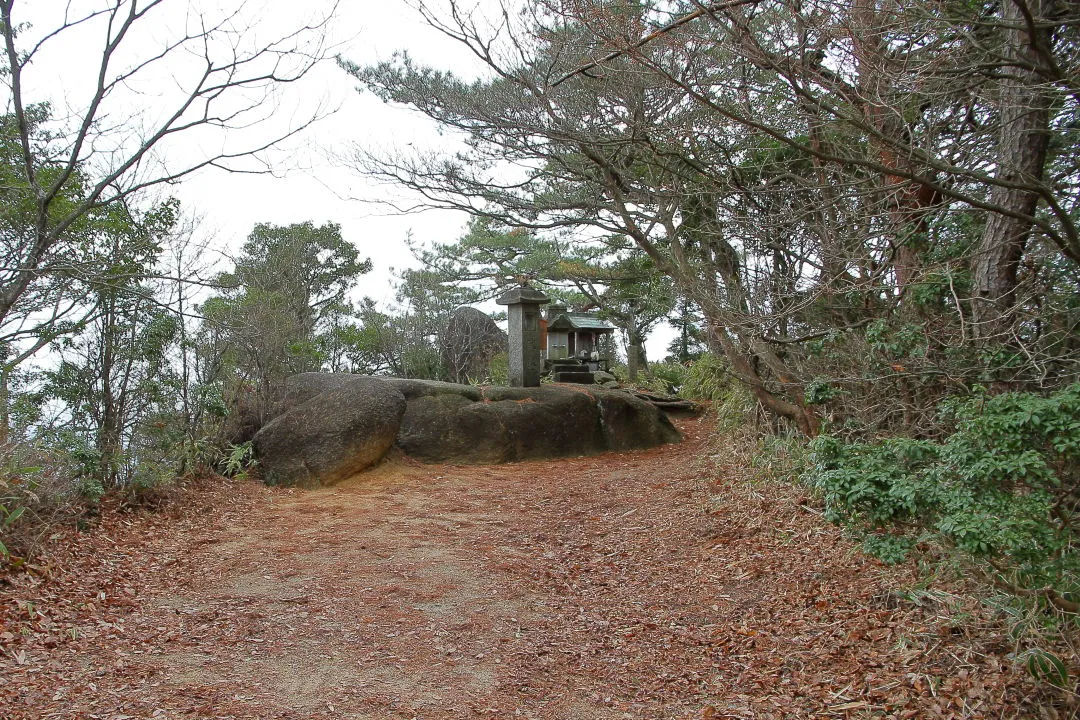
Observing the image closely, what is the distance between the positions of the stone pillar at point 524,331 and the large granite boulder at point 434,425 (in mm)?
330

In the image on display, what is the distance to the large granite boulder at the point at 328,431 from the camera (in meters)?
7.85

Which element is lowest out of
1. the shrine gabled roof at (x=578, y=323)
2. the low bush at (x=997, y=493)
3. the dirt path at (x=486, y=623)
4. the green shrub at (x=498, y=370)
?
the dirt path at (x=486, y=623)

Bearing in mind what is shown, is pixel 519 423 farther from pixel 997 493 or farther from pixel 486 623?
pixel 997 493

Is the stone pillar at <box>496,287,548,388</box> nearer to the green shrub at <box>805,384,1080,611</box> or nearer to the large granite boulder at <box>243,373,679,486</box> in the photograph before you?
the large granite boulder at <box>243,373,679,486</box>

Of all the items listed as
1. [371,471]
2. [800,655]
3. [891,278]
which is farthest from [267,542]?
[891,278]

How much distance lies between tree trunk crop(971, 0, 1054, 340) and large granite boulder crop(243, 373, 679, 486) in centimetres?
A: 640

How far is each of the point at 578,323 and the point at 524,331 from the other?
5450 millimetres

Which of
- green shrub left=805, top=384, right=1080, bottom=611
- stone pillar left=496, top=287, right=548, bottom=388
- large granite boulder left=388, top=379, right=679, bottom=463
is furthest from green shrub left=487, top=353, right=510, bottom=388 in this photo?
green shrub left=805, top=384, right=1080, bottom=611

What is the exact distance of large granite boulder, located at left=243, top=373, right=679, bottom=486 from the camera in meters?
7.98

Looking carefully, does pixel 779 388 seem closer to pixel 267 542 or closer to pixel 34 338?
pixel 267 542

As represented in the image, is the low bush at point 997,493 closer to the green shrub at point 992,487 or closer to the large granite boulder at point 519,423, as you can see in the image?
the green shrub at point 992,487

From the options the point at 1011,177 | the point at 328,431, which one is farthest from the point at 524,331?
the point at 1011,177

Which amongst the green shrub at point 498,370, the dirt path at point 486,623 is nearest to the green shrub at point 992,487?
the dirt path at point 486,623

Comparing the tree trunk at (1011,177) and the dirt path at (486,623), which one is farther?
the tree trunk at (1011,177)
